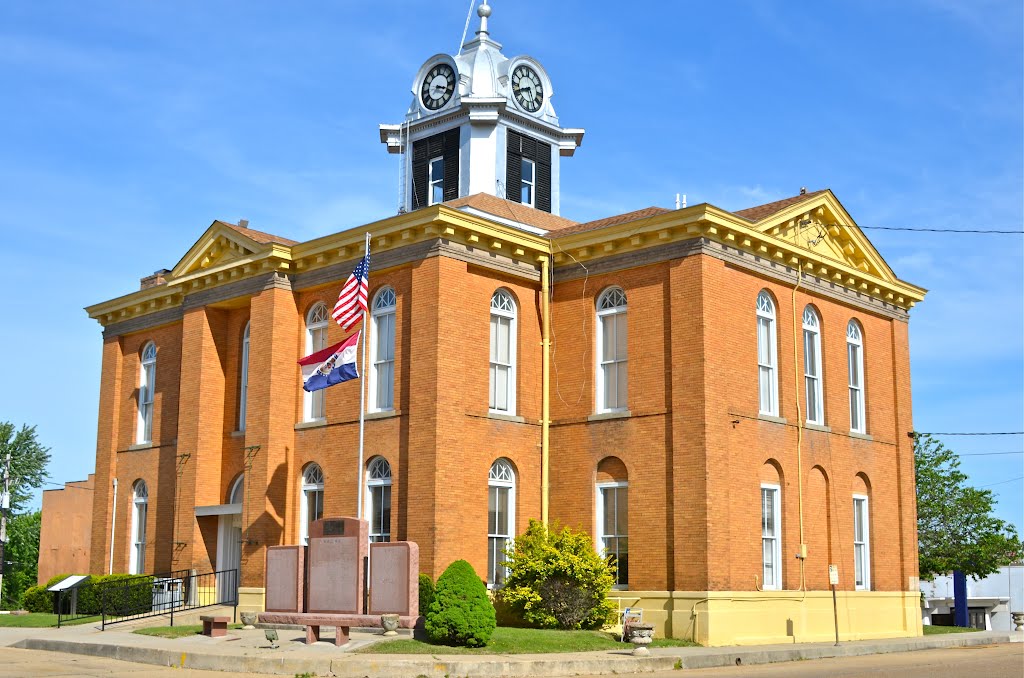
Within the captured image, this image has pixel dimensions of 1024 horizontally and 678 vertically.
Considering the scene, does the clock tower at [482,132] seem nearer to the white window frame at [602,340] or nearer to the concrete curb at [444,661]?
the white window frame at [602,340]

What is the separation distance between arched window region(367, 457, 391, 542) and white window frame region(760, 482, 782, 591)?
8.47 meters

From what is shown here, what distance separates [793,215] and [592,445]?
7518 millimetres

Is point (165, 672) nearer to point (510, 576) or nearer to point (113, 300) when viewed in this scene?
point (510, 576)

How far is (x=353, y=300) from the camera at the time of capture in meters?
26.5

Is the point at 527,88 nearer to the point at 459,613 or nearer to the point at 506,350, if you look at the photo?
the point at 506,350

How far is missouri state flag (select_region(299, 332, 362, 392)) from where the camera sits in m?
26.2

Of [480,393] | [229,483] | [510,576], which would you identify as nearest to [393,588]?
[510,576]

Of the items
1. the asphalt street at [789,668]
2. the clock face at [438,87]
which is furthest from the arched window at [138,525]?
the clock face at [438,87]

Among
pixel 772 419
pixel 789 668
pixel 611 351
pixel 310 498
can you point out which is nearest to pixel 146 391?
pixel 310 498

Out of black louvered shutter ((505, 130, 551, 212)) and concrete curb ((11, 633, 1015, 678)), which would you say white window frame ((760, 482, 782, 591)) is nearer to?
concrete curb ((11, 633, 1015, 678))

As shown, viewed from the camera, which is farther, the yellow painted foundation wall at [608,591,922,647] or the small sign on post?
the small sign on post

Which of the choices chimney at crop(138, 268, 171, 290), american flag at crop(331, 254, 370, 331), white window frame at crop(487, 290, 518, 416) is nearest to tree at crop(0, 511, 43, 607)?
chimney at crop(138, 268, 171, 290)

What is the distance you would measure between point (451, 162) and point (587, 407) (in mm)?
11662

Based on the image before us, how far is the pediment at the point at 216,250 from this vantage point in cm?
3173
